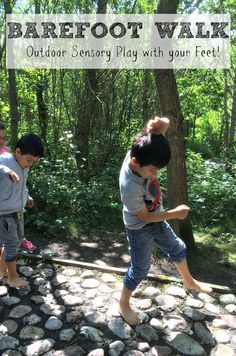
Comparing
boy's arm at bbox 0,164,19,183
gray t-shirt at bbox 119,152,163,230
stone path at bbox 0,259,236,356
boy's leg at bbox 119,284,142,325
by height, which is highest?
boy's arm at bbox 0,164,19,183

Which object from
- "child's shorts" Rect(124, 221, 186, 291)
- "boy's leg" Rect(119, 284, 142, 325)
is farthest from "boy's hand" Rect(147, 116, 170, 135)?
"boy's leg" Rect(119, 284, 142, 325)

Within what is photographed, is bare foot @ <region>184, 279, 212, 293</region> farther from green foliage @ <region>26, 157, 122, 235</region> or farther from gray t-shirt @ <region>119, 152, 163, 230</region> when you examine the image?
green foliage @ <region>26, 157, 122, 235</region>

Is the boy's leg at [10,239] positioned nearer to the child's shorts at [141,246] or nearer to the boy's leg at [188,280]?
the child's shorts at [141,246]

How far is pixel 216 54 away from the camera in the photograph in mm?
11617

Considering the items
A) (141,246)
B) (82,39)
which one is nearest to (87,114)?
(82,39)

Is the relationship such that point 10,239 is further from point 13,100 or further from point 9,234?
point 13,100

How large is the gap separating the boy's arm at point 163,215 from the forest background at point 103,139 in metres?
1.68

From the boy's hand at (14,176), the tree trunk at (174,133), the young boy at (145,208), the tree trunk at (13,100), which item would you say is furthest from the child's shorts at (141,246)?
the tree trunk at (13,100)

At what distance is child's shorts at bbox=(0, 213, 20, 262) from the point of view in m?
3.16

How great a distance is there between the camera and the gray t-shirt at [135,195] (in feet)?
8.38

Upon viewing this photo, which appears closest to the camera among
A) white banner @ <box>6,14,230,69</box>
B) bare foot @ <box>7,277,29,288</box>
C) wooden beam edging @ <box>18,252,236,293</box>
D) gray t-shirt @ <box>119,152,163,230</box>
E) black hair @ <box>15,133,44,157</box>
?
gray t-shirt @ <box>119,152,163,230</box>

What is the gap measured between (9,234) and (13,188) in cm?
40

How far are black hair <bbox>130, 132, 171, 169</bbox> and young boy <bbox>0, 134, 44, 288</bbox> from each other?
3.15 feet

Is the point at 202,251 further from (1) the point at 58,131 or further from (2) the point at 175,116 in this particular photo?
(1) the point at 58,131
